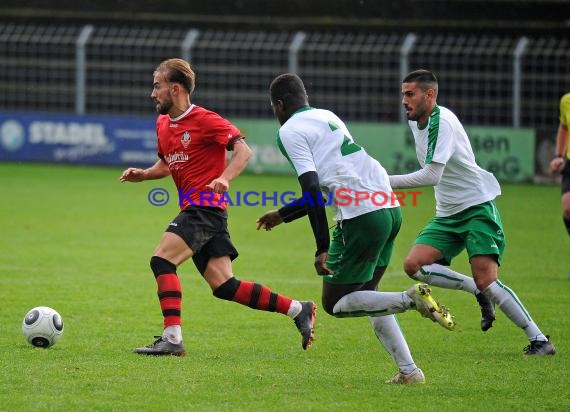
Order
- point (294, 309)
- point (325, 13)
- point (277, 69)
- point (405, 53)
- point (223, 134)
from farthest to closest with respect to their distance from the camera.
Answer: point (325, 13)
point (277, 69)
point (405, 53)
point (223, 134)
point (294, 309)

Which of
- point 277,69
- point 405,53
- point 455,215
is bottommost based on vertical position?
point 455,215

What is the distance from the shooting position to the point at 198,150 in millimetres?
7980

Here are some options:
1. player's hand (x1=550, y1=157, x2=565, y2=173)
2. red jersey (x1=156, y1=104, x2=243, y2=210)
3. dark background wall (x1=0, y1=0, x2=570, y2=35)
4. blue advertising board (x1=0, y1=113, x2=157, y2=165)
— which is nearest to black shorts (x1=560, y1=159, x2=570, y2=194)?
player's hand (x1=550, y1=157, x2=565, y2=173)

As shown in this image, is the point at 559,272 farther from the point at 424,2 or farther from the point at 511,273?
the point at 424,2

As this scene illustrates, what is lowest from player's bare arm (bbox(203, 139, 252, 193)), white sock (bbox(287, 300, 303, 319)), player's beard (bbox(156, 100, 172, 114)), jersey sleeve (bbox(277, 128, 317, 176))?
white sock (bbox(287, 300, 303, 319))

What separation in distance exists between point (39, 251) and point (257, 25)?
53.3 ft

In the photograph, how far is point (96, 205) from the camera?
19469mm

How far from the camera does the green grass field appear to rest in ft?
21.0

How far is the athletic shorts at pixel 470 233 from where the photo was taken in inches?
321

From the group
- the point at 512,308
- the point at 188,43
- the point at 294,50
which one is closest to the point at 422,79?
the point at 512,308

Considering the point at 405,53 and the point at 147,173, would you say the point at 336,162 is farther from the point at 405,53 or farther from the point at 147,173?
the point at 405,53

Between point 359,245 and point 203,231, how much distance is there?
5.04ft

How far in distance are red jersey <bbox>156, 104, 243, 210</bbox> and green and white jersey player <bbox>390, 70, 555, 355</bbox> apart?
1.37m

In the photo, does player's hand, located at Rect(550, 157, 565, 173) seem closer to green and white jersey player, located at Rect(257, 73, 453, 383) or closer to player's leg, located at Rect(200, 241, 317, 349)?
player's leg, located at Rect(200, 241, 317, 349)
